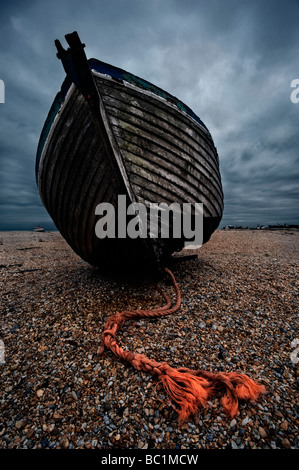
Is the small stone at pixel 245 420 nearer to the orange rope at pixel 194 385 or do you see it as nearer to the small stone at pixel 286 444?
the orange rope at pixel 194 385

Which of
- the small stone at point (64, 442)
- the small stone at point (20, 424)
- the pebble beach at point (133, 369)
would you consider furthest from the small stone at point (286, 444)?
the small stone at point (20, 424)

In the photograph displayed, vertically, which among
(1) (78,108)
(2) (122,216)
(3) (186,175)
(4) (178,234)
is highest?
(1) (78,108)

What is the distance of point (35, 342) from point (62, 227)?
231 cm

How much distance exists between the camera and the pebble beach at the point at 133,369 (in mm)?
1572

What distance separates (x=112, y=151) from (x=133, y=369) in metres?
2.78

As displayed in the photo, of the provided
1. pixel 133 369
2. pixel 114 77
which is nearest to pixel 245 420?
pixel 133 369

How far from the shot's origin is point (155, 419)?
5.53 ft

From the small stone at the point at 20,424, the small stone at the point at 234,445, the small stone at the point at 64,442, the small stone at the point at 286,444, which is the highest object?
the small stone at the point at 286,444

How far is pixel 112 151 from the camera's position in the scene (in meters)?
3.01

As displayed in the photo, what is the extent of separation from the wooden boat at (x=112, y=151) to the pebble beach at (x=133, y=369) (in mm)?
1071

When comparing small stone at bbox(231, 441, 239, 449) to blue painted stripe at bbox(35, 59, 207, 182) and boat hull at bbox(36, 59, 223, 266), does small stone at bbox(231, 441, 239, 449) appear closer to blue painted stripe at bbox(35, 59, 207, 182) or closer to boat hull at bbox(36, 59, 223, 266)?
boat hull at bbox(36, 59, 223, 266)

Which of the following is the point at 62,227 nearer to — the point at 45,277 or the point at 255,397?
the point at 45,277

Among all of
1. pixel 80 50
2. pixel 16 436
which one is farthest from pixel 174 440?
pixel 80 50

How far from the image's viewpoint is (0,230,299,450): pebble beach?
5.16ft
